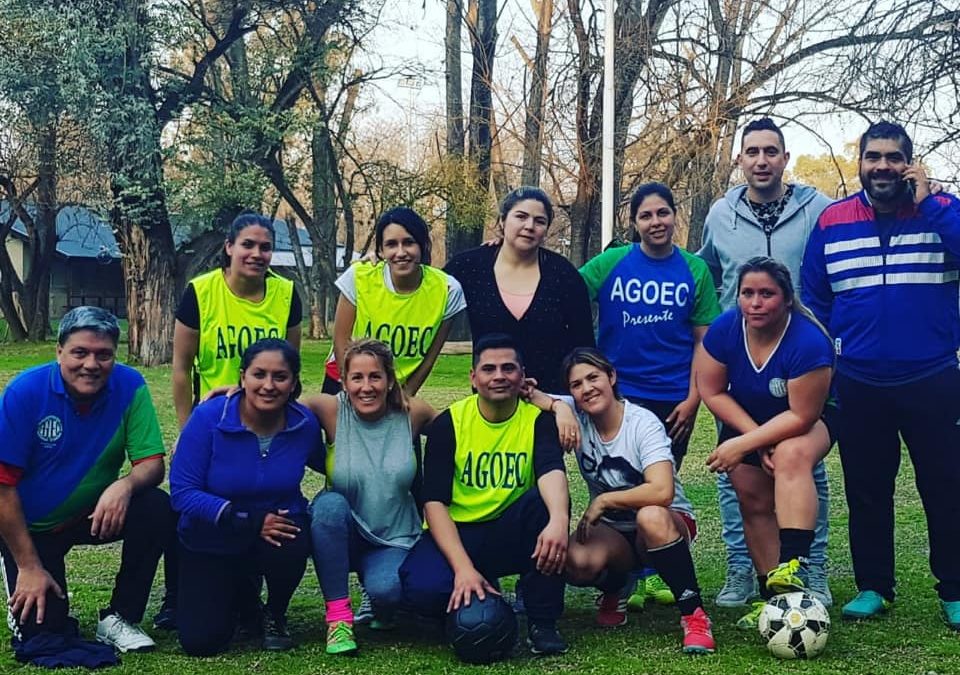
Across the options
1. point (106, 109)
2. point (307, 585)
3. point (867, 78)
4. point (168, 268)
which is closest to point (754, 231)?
point (307, 585)

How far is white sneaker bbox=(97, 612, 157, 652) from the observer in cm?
455

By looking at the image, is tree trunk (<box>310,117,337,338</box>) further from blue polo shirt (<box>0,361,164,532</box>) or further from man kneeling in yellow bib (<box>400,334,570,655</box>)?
man kneeling in yellow bib (<box>400,334,570,655</box>)

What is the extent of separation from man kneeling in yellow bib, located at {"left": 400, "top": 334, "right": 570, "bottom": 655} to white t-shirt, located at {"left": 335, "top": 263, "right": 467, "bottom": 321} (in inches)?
16.8

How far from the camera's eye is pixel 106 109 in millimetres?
19953

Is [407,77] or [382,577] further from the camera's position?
[407,77]

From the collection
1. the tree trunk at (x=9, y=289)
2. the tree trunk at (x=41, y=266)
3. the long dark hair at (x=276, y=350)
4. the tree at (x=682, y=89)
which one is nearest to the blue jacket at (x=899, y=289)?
the long dark hair at (x=276, y=350)

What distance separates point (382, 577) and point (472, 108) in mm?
21183

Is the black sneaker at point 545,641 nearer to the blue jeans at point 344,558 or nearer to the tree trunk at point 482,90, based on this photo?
the blue jeans at point 344,558

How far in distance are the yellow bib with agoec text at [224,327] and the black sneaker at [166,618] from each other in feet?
3.25

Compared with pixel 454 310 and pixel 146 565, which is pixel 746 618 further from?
pixel 146 565

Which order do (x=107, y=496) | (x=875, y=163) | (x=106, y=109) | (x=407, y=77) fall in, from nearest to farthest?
(x=107, y=496) < (x=875, y=163) < (x=106, y=109) < (x=407, y=77)

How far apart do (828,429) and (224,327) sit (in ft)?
9.18

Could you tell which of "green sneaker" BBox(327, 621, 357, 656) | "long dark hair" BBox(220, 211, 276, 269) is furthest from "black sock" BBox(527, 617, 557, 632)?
"long dark hair" BBox(220, 211, 276, 269)

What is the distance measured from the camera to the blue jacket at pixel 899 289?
4867mm
